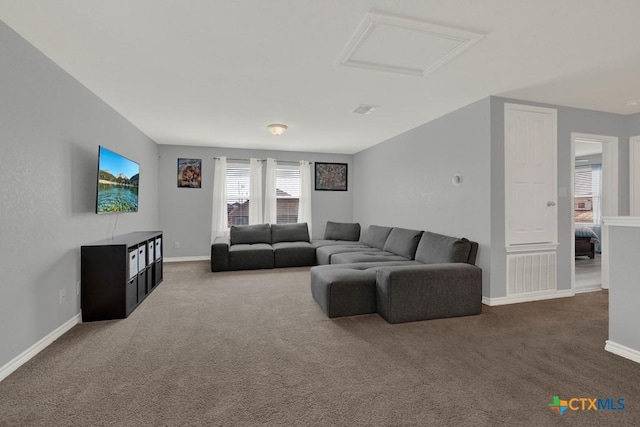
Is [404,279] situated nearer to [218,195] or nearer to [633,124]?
[633,124]

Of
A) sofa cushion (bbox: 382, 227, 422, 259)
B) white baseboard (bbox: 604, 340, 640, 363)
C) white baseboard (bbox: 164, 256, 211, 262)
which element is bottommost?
white baseboard (bbox: 604, 340, 640, 363)

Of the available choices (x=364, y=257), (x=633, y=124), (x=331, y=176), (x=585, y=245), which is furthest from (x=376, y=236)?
(x=585, y=245)

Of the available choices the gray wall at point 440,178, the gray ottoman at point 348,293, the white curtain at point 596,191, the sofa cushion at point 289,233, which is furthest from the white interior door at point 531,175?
the white curtain at point 596,191

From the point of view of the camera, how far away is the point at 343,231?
6.62 metres

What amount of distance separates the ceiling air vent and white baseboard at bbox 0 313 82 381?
3.81m

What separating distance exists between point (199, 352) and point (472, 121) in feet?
12.4

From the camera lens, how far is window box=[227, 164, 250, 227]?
Answer: 6.62 m

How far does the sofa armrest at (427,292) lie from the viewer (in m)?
3.02

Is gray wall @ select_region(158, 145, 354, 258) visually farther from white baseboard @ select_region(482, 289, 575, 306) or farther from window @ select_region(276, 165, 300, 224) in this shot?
white baseboard @ select_region(482, 289, 575, 306)

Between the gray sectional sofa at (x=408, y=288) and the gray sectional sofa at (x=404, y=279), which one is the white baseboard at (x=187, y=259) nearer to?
the gray sectional sofa at (x=404, y=279)

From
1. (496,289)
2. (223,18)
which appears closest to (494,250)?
(496,289)

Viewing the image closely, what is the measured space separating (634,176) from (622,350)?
9.89ft

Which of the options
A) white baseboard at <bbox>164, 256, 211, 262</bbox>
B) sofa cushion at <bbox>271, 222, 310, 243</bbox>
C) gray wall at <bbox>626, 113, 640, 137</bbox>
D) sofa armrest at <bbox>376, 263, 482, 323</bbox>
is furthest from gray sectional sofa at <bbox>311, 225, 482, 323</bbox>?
white baseboard at <bbox>164, 256, 211, 262</bbox>

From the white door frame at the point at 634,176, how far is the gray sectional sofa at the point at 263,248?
4.72 meters
